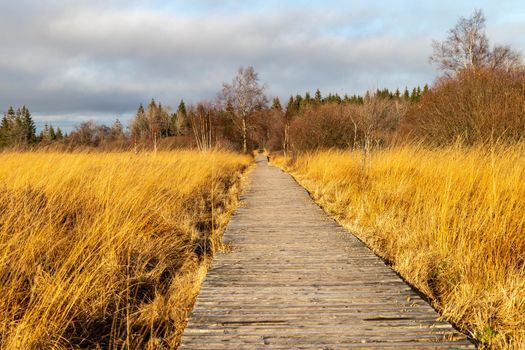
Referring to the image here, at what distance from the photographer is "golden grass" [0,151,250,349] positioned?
6.72ft

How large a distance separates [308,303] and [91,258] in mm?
1849

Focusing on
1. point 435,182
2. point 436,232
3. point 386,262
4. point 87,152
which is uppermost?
point 87,152

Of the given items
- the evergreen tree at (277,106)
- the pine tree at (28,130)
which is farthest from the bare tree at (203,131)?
the evergreen tree at (277,106)

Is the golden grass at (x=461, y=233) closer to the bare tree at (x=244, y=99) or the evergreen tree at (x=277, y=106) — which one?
the bare tree at (x=244, y=99)

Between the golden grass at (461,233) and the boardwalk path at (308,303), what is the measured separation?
0.27 metres

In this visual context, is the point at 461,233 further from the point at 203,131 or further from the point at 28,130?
the point at 28,130

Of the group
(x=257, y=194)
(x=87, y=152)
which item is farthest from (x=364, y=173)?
(x=87, y=152)

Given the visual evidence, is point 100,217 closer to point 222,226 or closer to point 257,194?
point 222,226

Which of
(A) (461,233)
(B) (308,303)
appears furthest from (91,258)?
(A) (461,233)

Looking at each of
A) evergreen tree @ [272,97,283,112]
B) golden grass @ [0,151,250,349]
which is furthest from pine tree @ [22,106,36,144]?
evergreen tree @ [272,97,283,112]

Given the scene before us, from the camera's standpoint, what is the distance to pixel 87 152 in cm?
612

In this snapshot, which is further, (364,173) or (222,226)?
(364,173)

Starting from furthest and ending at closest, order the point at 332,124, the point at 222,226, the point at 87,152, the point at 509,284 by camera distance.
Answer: the point at 332,124 < the point at 87,152 < the point at 222,226 < the point at 509,284

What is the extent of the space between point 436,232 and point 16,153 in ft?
21.2
